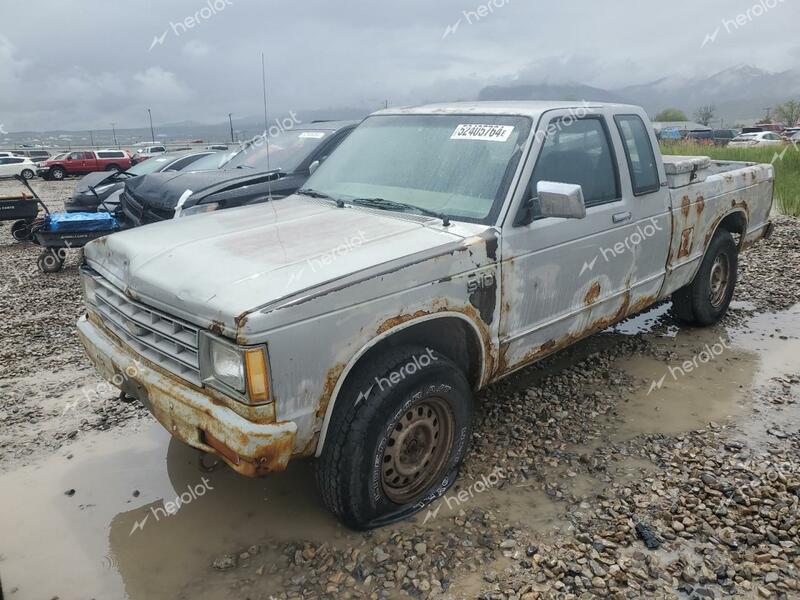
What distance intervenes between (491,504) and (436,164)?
1930 millimetres

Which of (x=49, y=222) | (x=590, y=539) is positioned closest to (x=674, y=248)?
(x=590, y=539)

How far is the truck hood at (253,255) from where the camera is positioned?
7.98 feet

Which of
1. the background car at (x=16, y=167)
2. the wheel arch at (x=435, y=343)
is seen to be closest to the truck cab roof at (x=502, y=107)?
the wheel arch at (x=435, y=343)

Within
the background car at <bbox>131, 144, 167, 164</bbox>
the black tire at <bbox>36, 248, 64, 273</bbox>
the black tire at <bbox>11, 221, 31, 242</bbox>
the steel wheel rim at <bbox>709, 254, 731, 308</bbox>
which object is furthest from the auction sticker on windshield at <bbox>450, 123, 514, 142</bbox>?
the background car at <bbox>131, 144, 167, 164</bbox>

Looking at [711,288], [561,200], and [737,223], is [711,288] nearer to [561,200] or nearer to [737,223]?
[737,223]

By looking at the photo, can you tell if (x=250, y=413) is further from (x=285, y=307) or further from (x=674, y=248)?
(x=674, y=248)

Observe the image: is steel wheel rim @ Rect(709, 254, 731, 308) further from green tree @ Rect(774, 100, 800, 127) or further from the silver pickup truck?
green tree @ Rect(774, 100, 800, 127)

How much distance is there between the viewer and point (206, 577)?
2713 mm

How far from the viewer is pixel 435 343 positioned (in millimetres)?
3115

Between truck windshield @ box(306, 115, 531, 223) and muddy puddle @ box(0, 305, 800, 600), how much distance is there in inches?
62.1

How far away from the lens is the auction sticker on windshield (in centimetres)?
345

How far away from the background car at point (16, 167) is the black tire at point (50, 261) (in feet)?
84.7

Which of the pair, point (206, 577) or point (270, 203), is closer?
point (206, 577)

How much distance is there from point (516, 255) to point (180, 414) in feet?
5.98
